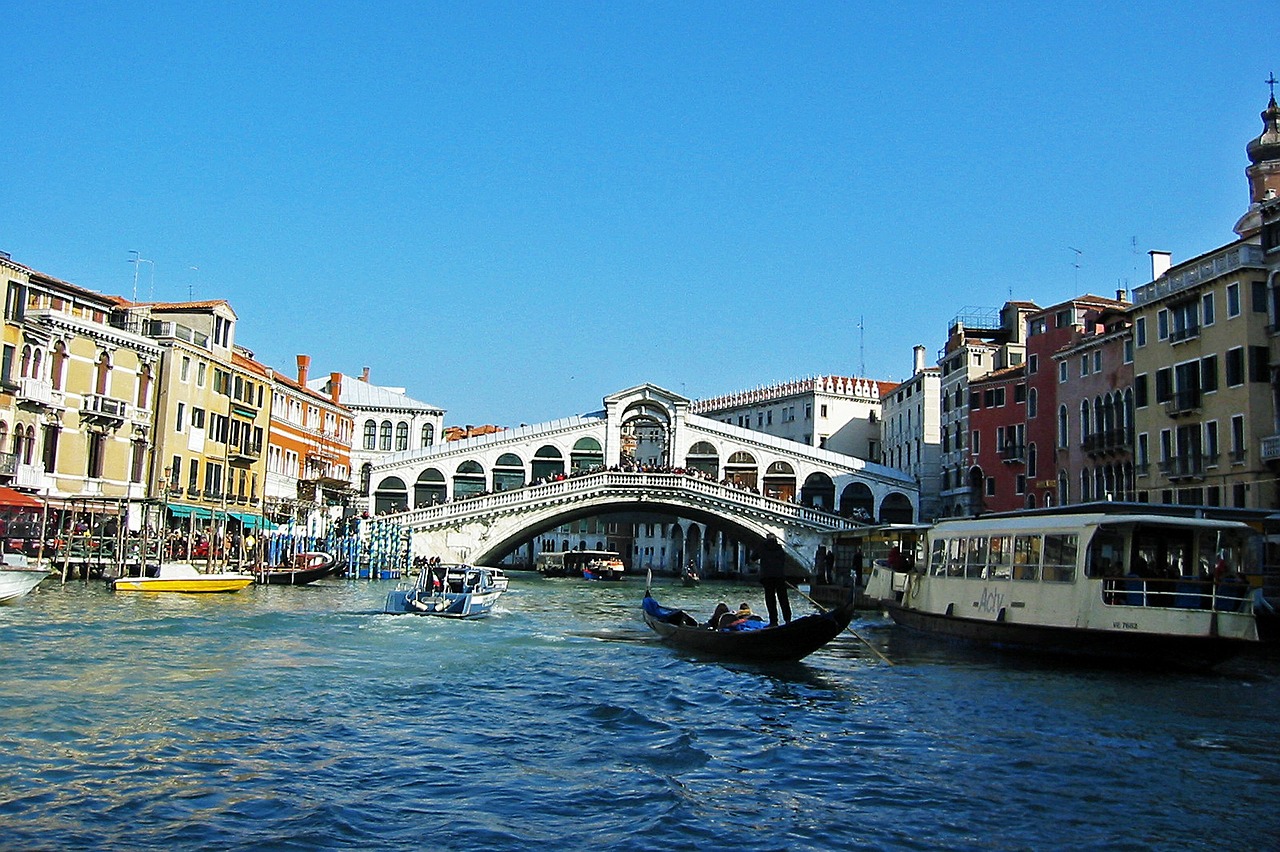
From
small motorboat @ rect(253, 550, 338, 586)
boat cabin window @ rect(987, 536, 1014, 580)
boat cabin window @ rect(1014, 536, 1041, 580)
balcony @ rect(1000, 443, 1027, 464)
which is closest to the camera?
boat cabin window @ rect(1014, 536, 1041, 580)

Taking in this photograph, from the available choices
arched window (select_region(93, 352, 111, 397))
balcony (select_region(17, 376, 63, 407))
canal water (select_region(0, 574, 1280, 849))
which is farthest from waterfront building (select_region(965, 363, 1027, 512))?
balcony (select_region(17, 376, 63, 407))

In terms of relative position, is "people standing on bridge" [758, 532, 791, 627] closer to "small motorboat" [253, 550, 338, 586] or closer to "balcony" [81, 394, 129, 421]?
"balcony" [81, 394, 129, 421]

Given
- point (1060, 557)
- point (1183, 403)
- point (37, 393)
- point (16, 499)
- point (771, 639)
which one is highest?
point (1183, 403)

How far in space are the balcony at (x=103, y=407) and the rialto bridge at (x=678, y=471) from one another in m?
12.3

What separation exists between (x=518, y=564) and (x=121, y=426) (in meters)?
37.2

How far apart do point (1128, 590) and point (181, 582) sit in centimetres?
1925

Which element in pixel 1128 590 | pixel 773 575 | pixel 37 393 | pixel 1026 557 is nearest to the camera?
pixel 1128 590

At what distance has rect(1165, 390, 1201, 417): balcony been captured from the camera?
25375mm

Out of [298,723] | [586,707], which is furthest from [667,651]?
[298,723]

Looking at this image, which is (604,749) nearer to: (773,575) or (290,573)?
(773,575)

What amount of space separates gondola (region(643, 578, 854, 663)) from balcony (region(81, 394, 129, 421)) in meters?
18.4

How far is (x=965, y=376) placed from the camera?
1561 inches

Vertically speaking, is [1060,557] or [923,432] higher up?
[923,432]

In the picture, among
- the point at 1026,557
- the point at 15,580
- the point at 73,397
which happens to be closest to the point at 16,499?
the point at 73,397
